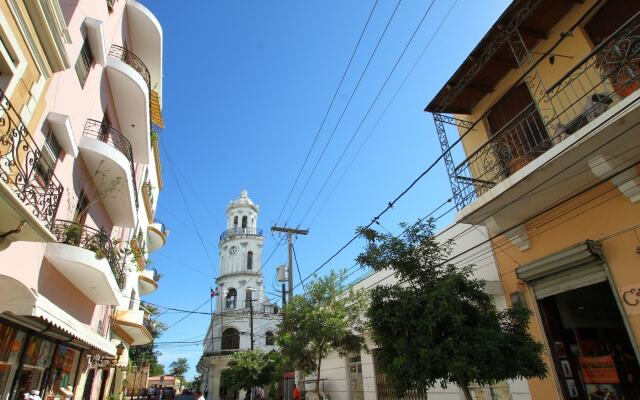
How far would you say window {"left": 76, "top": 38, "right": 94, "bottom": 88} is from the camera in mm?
8898

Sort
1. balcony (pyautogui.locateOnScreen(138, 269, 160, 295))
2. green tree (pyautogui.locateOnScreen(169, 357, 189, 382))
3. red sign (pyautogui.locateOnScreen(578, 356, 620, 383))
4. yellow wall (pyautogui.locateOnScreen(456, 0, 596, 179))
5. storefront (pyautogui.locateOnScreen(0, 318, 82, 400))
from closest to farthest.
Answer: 1. storefront (pyautogui.locateOnScreen(0, 318, 82, 400))
2. red sign (pyautogui.locateOnScreen(578, 356, 620, 383))
3. yellow wall (pyautogui.locateOnScreen(456, 0, 596, 179))
4. balcony (pyautogui.locateOnScreen(138, 269, 160, 295))
5. green tree (pyautogui.locateOnScreen(169, 357, 189, 382))

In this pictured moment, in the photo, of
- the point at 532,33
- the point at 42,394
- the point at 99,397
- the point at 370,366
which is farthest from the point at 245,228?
the point at 532,33

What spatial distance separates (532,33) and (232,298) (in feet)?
141

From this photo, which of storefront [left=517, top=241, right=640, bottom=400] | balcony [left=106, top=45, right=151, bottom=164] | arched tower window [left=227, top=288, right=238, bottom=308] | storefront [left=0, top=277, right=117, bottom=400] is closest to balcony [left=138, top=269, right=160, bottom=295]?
storefront [left=0, top=277, right=117, bottom=400]

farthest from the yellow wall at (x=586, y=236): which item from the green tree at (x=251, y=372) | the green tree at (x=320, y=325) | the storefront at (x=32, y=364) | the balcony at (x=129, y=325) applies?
the green tree at (x=251, y=372)

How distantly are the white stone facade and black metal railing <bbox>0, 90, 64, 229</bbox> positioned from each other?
37.1 m

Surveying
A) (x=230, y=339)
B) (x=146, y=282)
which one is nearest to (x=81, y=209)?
(x=146, y=282)

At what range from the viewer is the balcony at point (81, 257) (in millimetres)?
7935

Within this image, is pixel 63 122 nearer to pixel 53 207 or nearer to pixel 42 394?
pixel 53 207

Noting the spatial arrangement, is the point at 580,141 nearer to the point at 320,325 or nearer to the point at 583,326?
the point at 583,326

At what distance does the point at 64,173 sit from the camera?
8523mm

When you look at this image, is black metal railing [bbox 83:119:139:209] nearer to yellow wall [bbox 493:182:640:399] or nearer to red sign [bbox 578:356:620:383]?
yellow wall [bbox 493:182:640:399]

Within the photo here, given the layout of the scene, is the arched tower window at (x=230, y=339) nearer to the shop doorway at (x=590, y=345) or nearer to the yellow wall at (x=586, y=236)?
the yellow wall at (x=586, y=236)

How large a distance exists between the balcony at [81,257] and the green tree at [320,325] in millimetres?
6125
